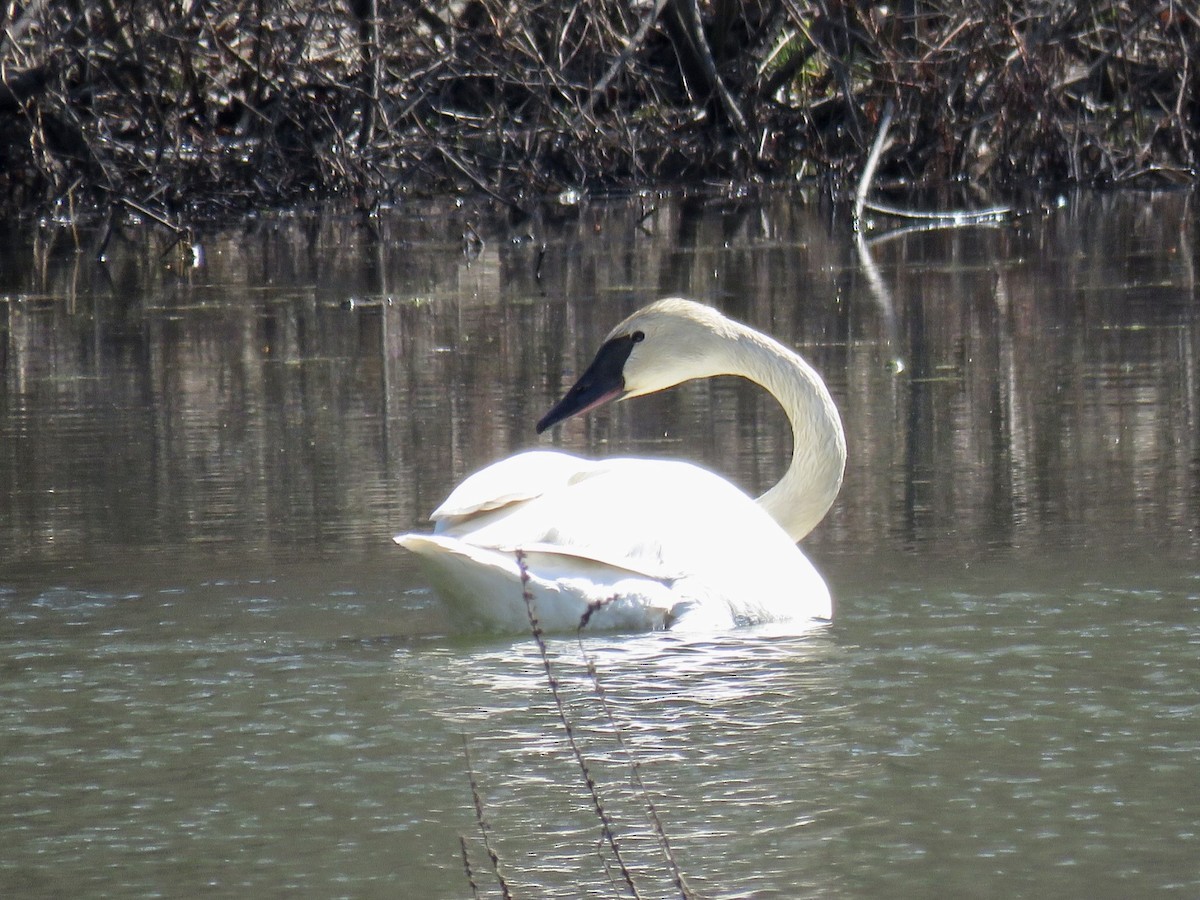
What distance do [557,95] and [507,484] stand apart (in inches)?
604

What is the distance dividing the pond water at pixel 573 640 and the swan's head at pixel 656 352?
608 millimetres

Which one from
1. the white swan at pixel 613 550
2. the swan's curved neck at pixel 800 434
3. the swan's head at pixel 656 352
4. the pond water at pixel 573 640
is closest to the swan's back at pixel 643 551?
the white swan at pixel 613 550

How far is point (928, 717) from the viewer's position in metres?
4.14

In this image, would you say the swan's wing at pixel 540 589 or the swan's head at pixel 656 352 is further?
the swan's head at pixel 656 352

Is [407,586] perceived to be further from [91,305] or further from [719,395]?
[91,305]

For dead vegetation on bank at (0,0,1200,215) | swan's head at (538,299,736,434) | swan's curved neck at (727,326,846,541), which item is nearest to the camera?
swan's curved neck at (727,326,846,541)

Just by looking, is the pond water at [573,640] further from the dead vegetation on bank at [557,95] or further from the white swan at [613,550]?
the dead vegetation on bank at [557,95]

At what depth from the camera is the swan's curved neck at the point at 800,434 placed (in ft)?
18.7

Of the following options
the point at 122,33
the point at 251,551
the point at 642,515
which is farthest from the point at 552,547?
the point at 122,33

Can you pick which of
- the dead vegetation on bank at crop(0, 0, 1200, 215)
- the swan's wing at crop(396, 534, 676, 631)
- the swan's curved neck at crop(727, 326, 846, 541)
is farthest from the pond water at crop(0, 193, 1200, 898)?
the dead vegetation on bank at crop(0, 0, 1200, 215)

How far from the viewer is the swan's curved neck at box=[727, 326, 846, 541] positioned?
570 centimetres

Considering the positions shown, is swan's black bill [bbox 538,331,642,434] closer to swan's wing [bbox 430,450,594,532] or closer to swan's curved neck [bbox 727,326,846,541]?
swan's curved neck [bbox 727,326,846,541]

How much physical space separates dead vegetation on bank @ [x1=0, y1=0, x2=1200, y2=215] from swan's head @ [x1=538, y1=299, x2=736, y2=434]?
10703 millimetres

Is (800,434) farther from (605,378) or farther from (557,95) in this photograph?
(557,95)
